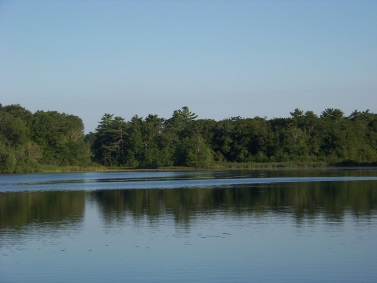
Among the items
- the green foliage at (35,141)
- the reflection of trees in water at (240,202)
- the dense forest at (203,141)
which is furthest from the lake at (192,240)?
the dense forest at (203,141)

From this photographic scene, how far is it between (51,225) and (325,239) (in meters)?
10.0

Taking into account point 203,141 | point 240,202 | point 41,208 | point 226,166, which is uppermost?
point 203,141

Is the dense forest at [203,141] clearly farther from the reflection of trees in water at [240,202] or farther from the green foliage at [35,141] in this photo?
the reflection of trees in water at [240,202]

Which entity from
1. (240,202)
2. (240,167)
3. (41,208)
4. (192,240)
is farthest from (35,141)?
(192,240)

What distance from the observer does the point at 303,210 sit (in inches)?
1079

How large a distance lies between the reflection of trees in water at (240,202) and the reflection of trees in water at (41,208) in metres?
1.37

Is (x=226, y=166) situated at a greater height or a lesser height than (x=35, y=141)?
lesser

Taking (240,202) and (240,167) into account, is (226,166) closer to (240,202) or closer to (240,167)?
(240,167)

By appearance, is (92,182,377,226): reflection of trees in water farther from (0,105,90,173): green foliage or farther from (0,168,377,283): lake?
(0,105,90,173): green foliage

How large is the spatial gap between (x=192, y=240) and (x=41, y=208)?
13044 millimetres

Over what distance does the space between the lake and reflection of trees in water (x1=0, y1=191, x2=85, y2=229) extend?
0.16 ft

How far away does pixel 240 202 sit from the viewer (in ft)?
104

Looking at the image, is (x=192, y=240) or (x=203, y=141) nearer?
(x=192, y=240)

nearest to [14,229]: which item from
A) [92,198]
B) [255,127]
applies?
[92,198]
